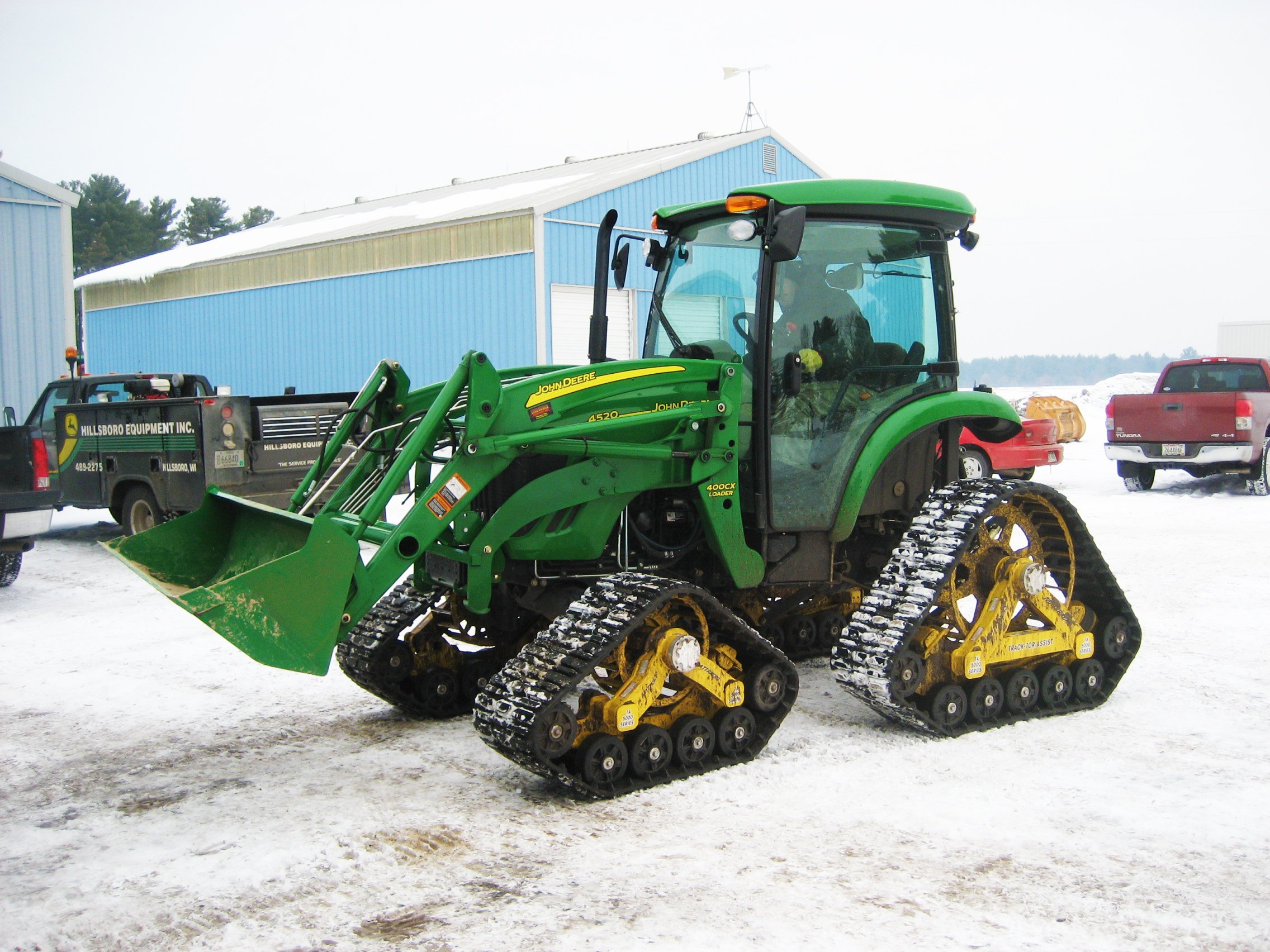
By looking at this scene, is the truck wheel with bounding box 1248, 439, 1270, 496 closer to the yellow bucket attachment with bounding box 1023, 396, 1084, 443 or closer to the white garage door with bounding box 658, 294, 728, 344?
the yellow bucket attachment with bounding box 1023, 396, 1084, 443

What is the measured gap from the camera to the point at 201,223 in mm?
57312

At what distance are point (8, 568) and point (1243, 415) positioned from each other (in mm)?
14254

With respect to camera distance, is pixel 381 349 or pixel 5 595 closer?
pixel 5 595

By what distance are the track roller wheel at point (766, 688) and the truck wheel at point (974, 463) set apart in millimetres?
A: 10047

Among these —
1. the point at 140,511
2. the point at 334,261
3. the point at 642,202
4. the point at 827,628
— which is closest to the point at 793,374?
the point at 827,628

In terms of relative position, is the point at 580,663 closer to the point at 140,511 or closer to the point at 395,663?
the point at 395,663

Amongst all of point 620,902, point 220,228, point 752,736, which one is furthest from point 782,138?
point 220,228

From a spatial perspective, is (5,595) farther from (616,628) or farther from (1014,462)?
(1014,462)

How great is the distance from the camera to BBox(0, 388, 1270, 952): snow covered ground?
3639 mm

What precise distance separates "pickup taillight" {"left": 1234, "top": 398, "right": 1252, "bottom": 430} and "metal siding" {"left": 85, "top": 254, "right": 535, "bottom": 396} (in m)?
9.88

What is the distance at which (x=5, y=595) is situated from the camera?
9.73 m

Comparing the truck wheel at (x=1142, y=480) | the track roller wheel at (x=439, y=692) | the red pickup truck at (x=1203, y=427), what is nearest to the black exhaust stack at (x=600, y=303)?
the track roller wheel at (x=439, y=692)

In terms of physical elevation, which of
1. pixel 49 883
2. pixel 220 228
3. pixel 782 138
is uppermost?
pixel 220 228

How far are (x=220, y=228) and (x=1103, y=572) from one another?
190 ft
